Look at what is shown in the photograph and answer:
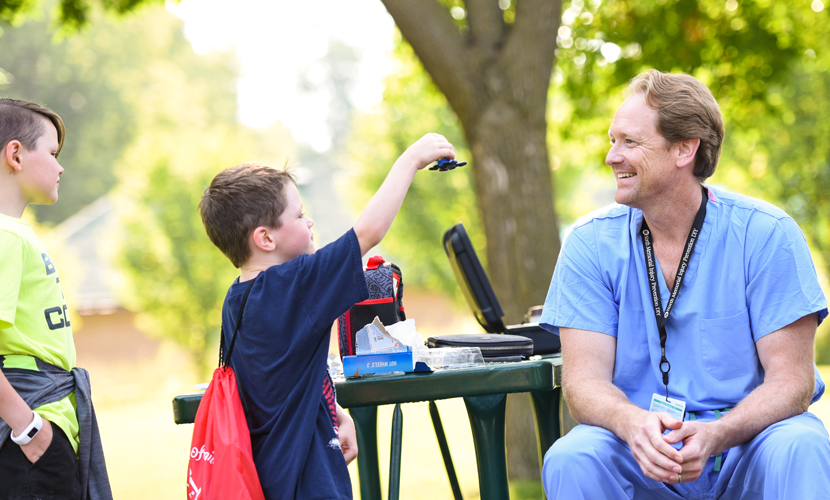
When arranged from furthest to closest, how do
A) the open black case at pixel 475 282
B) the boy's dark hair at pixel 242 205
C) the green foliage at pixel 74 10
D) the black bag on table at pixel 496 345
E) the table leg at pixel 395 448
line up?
the green foliage at pixel 74 10 < the open black case at pixel 475 282 < the table leg at pixel 395 448 < the black bag on table at pixel 496 345 < the boy's dark hair at pixel 242 205

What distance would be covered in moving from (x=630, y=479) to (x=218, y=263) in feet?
46.6

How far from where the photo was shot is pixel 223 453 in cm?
194

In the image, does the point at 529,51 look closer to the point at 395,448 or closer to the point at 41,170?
the point at 395,448

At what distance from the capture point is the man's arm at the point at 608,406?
194cm

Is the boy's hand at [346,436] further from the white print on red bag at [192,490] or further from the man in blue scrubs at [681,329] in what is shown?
the man in blue scrubs at [681,329]

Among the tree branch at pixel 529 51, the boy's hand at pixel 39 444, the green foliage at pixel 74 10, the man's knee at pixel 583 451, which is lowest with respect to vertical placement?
the man's knee at pixel 583 451

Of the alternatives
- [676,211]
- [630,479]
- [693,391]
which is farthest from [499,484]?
[676,211]

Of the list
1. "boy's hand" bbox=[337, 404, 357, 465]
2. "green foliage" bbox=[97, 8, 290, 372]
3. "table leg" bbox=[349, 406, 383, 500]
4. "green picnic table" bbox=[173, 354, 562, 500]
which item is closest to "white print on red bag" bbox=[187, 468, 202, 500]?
"green picnic table" bbox=[173, 354, 562, 500]

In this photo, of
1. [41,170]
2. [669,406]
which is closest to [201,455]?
[41,170]

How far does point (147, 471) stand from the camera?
8.22m

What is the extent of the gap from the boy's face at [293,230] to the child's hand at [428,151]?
0.38 metres

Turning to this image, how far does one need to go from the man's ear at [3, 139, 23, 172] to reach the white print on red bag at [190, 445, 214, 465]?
1029 mm

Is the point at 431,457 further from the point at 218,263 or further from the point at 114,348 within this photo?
the point at 114,348

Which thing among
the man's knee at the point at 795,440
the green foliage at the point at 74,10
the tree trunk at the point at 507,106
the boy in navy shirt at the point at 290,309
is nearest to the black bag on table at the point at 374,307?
the boy in navy shirt at the point at 290,309
